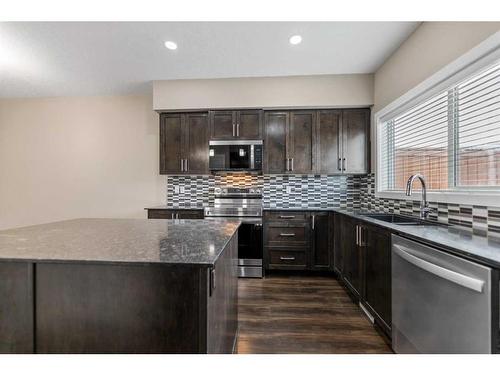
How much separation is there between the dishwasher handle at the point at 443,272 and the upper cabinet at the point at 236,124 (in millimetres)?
2382

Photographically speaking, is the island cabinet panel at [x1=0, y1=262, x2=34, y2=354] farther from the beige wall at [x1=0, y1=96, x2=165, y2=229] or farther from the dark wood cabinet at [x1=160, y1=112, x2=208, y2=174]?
the beige wall at [x1=0, y1=96, x2=165, y2=229]

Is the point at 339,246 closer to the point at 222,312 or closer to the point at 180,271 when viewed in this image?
the point at 222,312

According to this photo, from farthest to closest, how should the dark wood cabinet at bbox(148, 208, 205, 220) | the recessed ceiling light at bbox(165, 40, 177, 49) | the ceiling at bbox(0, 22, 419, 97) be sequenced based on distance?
1. the dark wood cabinet at bbox(148, 208, 205, 220)
2. the recessed ceiling light at bbox(165, 40, 177, 49)
3. the ceiling at bbox(0, 22, 419, 97)

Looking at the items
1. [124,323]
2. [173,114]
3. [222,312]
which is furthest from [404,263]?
[173,114]

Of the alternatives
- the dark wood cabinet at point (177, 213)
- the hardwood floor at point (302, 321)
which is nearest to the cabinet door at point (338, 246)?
the hardwood floor at point (302, 321)

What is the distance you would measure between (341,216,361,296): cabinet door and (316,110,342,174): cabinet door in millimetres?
927

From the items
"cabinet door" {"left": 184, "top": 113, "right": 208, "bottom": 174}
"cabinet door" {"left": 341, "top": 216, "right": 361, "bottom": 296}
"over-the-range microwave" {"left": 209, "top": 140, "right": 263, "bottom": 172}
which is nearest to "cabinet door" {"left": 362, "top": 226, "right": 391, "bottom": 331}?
"cabinet door" {"left": 341, "top": 216, "right": 361, "bottom": 296}

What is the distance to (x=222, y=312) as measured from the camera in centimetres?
124

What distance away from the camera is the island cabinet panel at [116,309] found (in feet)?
3.08

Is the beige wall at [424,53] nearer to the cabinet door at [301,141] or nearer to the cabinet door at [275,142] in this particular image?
the cabinet door at [301,141]

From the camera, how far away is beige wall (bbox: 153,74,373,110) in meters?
3.31

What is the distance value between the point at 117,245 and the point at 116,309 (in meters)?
0.29

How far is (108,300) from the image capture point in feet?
3.22

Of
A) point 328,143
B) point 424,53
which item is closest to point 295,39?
point 424,53
